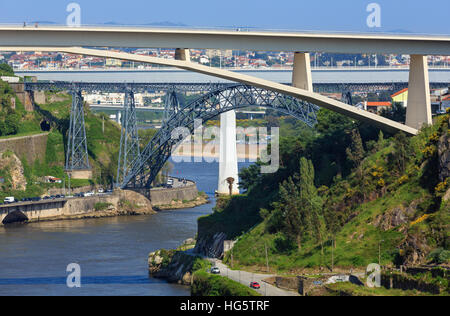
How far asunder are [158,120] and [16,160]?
246 ft

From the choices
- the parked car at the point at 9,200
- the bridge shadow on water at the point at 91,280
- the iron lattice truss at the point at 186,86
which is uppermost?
the iron lattice truss at the point at 186,86

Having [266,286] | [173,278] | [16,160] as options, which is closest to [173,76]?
[16,160]

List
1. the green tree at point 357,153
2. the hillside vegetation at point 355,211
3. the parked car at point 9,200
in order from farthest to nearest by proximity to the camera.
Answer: the parked car at point 9,200 < the green tree at point 357,153 < the hillside vegetation at point 355,211

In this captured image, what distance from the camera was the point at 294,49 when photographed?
172 feet

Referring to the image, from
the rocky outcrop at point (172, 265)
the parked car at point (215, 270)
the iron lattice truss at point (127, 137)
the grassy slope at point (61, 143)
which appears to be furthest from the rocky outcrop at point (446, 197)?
A: the iron lattice truss at point (127, 137)

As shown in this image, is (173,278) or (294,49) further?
(173,278)

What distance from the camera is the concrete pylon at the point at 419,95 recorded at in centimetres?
5397

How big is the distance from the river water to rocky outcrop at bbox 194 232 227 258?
2897mm

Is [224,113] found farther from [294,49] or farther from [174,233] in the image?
[294,49]

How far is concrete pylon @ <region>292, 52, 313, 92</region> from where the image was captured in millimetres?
52312

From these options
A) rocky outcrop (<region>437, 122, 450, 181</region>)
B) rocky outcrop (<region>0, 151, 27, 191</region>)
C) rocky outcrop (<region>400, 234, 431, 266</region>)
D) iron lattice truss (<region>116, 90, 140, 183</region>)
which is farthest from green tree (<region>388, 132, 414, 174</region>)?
iron lattice truss (<region>116, 90, 140, 183</region>)

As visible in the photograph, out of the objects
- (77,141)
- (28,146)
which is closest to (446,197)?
(28,146)

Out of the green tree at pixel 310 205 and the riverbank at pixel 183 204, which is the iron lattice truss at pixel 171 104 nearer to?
the riverbank at pixel 183 204

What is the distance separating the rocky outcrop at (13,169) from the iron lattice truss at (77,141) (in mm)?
5978
